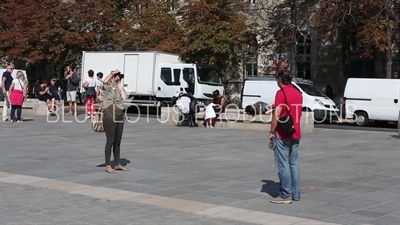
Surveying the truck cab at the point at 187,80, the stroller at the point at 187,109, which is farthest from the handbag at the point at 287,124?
the truck cab at the point at 187,80

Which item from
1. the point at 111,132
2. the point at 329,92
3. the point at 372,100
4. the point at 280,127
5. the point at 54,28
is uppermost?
the point at 54,28

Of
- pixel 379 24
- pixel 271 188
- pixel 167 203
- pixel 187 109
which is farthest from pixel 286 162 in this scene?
pixel 379 24

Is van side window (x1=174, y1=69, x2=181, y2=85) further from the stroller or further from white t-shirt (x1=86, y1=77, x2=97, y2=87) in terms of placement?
the stroller

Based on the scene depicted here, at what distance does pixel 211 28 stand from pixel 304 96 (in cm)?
1088

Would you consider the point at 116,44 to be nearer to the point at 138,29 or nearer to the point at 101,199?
the point at 138,29

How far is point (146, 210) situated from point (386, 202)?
348cm

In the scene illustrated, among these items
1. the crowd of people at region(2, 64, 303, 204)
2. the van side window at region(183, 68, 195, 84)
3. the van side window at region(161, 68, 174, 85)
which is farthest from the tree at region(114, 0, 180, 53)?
the crowd of people at region(2, 64, 303, 204)

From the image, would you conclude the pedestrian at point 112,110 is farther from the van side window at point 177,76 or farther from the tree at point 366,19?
the tree at point 366,19

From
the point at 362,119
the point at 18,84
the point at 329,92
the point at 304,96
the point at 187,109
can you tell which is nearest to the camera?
the point at 187,109

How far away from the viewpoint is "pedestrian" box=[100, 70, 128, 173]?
39.9ft

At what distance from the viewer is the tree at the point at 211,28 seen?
37781 millimetres

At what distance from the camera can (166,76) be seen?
1357 inches

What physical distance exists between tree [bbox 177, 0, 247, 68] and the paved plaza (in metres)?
19.1

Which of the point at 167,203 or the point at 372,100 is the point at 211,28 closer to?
the point at 372,100
